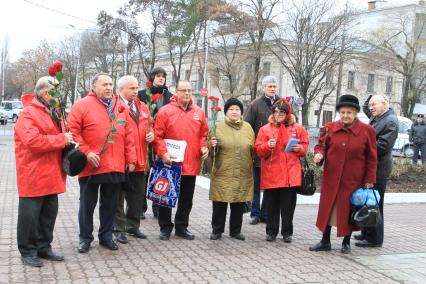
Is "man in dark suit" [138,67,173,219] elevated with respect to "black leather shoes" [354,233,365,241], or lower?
elevated

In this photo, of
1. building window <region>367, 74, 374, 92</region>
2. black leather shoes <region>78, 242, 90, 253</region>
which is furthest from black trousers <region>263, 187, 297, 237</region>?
building window <region>367, 74, 374, 92</region>

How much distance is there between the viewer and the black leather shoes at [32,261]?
15.5ft

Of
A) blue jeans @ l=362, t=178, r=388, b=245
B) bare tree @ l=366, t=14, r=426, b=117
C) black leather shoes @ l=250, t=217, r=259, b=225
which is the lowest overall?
black leather shoes @ l=250, t=217, r=259, b=225

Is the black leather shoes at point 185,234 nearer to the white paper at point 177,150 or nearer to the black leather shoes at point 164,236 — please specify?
the black leather shoes at point 164,236

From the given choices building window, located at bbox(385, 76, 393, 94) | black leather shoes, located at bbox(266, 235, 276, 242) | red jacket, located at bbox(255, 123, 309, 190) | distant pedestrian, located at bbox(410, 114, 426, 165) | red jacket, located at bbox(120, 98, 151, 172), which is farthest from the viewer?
building window, located at bbox(385, 76, 393, 94)

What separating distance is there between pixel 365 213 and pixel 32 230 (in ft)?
11.6

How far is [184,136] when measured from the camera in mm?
5941

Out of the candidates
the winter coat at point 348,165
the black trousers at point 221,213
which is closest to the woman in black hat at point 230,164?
the black trousers at point 221,213

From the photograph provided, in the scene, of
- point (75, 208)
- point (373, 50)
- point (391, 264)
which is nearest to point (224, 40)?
point (373, 50)

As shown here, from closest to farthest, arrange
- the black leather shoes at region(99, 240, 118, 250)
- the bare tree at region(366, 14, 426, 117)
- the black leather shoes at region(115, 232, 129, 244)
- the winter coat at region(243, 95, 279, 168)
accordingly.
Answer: the black leather shoes at region(99, 240, 118, 250)
the black leather shoes at region(115, 232, 129, 244)
the winter coat at region(243, 95, 279, 168)
the bare tree at region(366, 14, 426, 117)

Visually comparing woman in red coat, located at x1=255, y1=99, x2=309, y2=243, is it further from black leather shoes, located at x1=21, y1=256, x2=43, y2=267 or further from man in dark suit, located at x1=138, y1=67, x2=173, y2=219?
black leather shoes, located at x1=21, y1=256, x2=43, y2=267

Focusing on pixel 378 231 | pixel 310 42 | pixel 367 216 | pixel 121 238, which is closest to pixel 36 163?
pixel 121 238

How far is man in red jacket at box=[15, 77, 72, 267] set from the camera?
14.9ft

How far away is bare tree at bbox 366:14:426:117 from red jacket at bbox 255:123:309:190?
97.0 feet
